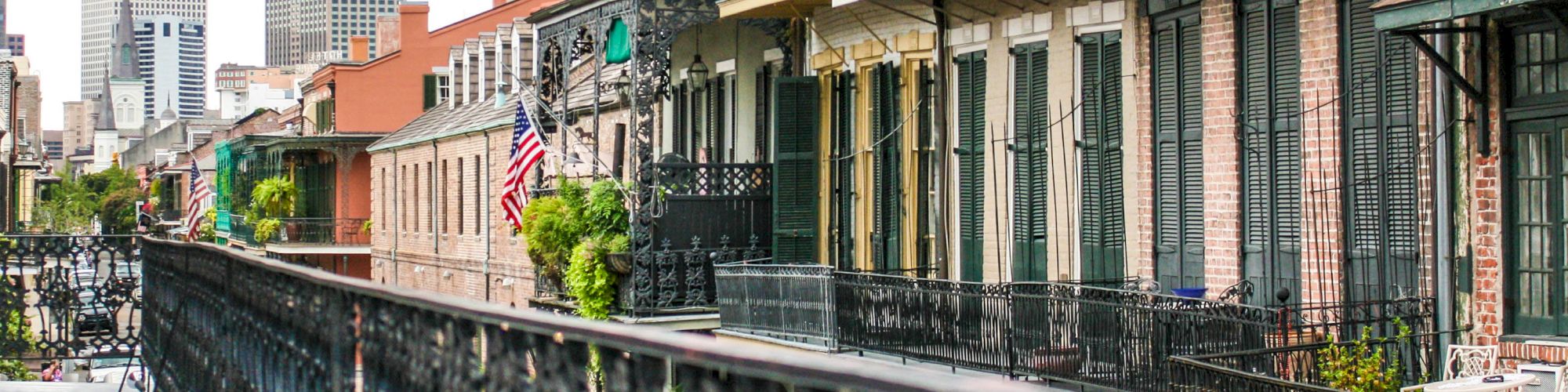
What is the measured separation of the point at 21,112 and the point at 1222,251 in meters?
105

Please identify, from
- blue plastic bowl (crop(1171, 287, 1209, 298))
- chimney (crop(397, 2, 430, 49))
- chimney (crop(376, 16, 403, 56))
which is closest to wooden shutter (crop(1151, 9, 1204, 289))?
blue plastic bowl (crop(1171, 287, 1209, 298))

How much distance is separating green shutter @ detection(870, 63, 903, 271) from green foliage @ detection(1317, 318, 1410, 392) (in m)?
7.71

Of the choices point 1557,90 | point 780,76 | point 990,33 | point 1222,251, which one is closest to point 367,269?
point 780,76

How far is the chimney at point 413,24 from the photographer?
155 feet

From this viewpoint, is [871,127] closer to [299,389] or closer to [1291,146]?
[1291,146]

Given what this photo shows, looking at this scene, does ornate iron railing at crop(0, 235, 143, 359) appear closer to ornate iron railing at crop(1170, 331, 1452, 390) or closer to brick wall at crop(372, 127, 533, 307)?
ornate iron railing at crop(1170, 331, 1452, 390)

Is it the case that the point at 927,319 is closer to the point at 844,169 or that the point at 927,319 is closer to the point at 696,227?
the point at 844,169

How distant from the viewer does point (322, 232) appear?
51062 mm

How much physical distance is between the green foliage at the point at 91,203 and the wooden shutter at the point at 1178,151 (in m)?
85.0

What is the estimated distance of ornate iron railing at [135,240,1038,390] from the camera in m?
3.44

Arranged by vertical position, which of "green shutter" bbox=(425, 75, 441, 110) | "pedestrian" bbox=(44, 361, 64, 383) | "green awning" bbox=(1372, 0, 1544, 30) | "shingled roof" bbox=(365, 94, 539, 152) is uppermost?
"green shutter" bbox=(425, 75, 441, 110)

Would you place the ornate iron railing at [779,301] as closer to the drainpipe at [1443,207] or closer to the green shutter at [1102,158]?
the green shutter at [1102,158]

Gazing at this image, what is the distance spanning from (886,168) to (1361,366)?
335 inches

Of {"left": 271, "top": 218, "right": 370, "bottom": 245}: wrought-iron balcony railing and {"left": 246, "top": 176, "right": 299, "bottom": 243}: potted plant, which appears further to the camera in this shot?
{"left": 246, "top": 176, "right": 299, "bottom": 243}: potted plant
